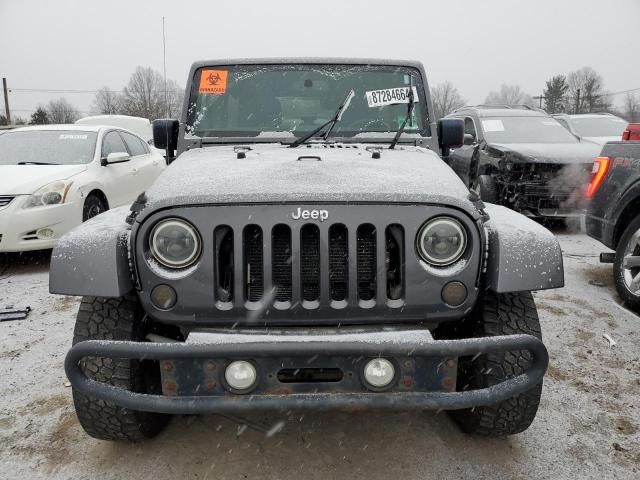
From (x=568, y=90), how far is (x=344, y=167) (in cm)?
8424

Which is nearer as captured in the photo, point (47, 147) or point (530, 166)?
point (47, 147)

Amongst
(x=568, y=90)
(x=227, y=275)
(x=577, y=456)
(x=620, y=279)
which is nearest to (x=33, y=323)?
(x=227, y=275)

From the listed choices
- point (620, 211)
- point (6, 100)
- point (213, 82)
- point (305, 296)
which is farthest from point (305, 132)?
point (6, 100)

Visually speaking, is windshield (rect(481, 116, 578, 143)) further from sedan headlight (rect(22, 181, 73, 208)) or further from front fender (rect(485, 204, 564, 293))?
front fender (rect(485, 204, 564, 293))

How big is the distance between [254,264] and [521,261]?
1.06 m

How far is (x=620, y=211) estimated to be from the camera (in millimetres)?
4629

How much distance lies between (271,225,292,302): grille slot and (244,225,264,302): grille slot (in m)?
0.06

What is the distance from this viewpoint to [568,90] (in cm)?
7681

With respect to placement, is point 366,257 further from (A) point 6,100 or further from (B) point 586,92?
(B) point 586,92

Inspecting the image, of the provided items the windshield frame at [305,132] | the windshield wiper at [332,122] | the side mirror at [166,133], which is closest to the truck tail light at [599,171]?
the windshield frame at [305,132]

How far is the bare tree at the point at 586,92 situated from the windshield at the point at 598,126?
173ft

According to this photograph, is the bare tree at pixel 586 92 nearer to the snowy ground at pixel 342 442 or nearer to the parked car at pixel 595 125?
A: the parked car at pixel 595 125

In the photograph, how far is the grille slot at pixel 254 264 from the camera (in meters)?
2.18

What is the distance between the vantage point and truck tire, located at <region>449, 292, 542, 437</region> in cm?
A: 235
